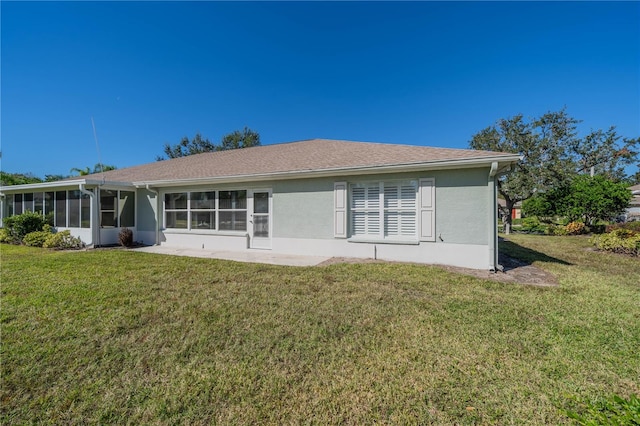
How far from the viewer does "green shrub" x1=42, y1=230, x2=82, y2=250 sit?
10.4 meters

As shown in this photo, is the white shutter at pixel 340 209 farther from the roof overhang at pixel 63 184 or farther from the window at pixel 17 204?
the window at pixel 17 204

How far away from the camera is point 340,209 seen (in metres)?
8.10

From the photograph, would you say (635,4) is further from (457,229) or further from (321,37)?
(321,37)

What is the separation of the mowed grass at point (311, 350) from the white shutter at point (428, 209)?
1.78 meters

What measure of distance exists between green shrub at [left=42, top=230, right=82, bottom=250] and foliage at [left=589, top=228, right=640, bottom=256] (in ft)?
67.1

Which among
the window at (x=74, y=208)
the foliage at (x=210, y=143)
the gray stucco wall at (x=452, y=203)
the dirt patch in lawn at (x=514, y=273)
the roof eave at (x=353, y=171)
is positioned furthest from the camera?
the foliage at (x=210, y=143)

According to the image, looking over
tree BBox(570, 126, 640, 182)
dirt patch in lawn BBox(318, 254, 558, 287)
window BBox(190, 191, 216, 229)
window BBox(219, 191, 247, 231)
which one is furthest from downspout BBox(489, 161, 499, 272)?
tree BBox(570, 126, 640, 182)

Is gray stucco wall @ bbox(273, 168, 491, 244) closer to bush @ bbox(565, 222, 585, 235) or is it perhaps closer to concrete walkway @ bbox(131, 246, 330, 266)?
concrete walkway @ bbox(131, 246, 330, 266)

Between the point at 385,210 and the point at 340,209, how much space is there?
1.35m

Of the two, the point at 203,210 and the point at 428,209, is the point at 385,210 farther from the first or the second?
the point at 203,210

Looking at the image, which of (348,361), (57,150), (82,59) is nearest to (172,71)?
(82,59)

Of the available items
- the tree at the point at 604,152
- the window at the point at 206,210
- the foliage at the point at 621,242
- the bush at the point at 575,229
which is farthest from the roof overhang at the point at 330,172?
the tree at the point at 604,152

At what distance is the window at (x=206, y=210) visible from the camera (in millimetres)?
9945

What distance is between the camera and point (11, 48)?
Answer: 340 inches
